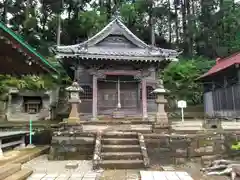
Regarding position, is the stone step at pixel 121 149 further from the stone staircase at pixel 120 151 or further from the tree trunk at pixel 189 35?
the tree trunk at pixel 189 35

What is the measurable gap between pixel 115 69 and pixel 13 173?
969 centimetres

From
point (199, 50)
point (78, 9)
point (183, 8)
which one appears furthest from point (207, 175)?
point (183, 8)

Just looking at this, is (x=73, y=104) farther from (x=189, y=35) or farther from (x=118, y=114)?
(x=189, y=35)

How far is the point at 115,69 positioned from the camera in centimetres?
1376

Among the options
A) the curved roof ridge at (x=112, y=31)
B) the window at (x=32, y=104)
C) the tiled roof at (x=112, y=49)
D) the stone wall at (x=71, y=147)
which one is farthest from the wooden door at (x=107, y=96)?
the stone wall at (x=71, y=147)

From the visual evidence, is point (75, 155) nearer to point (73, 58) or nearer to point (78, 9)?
point (73, 58)

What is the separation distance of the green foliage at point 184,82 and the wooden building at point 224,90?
1.72 metres

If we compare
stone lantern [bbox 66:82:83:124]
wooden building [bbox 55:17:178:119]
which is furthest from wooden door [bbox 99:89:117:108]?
stone lantern [bbox 66:82:83:124]

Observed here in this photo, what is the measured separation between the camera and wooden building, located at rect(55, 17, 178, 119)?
1290cm

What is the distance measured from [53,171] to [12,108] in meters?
13.6

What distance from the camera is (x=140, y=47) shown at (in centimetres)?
1451

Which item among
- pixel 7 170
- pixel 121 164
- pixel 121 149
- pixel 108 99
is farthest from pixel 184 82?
pixel 7 170

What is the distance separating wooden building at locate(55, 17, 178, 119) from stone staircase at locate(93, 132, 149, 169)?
529 centimetres

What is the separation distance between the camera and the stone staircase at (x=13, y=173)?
14.5 ft
